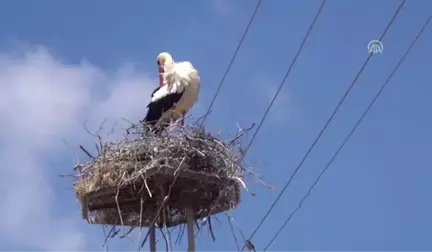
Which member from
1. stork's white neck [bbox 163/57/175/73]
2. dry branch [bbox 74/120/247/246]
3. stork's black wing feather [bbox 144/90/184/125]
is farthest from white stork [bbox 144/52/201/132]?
dry branch [bbox 74/120/247/246]

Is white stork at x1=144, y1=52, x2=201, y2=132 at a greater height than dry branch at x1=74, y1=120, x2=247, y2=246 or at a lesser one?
greater

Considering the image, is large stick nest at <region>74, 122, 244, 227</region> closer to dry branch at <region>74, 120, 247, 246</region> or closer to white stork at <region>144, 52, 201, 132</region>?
dry branch at <region>74, 120, 247, 246</region>

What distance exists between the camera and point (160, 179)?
27.8 ft

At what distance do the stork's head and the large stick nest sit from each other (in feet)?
6.66

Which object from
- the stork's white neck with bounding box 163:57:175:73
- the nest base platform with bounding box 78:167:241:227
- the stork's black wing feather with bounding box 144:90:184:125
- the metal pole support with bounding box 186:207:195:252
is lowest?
the metal pole support with bounding box 186:207:195:252

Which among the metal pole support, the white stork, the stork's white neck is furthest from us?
the stork's white neck

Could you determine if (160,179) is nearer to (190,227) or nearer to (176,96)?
(190,227)

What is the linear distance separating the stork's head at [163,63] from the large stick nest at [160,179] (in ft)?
6.66

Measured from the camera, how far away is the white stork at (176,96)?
10.5 metres

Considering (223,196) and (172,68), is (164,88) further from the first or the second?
(223,196)

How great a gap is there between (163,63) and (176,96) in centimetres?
66

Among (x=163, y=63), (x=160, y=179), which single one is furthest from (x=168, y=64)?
(x=160, y=179)

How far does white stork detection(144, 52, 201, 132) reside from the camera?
34.4 feet

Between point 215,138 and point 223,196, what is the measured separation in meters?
0.51
